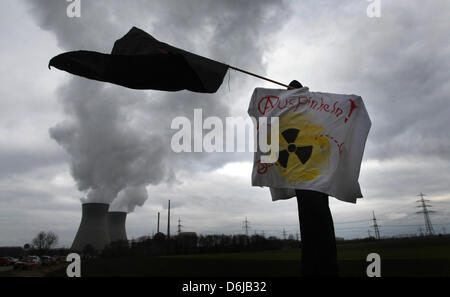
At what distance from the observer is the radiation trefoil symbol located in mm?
4895

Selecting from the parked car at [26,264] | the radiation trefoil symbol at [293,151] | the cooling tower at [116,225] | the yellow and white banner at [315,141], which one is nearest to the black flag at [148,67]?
the yellow and white banner at [315,141]

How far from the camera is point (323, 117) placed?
5.06 metres

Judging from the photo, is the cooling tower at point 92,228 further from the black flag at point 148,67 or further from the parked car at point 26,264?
the black flag at point 148,67

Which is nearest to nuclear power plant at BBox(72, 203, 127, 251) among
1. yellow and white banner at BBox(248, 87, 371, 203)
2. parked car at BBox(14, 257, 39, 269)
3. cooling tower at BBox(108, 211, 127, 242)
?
parked car at BBox(14, 257, 39, 269)

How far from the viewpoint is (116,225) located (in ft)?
138

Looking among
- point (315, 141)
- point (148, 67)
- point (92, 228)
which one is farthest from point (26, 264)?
point (315, 141)

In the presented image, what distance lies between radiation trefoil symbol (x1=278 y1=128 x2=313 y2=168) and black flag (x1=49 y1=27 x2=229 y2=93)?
1371mm

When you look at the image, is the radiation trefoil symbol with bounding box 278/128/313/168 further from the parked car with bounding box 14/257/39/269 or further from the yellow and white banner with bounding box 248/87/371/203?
the parked car with bounding box 14/257/39/269

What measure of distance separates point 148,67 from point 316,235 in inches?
144

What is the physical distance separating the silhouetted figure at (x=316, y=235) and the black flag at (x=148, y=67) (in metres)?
2.25

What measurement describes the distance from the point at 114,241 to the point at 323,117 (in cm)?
4059
